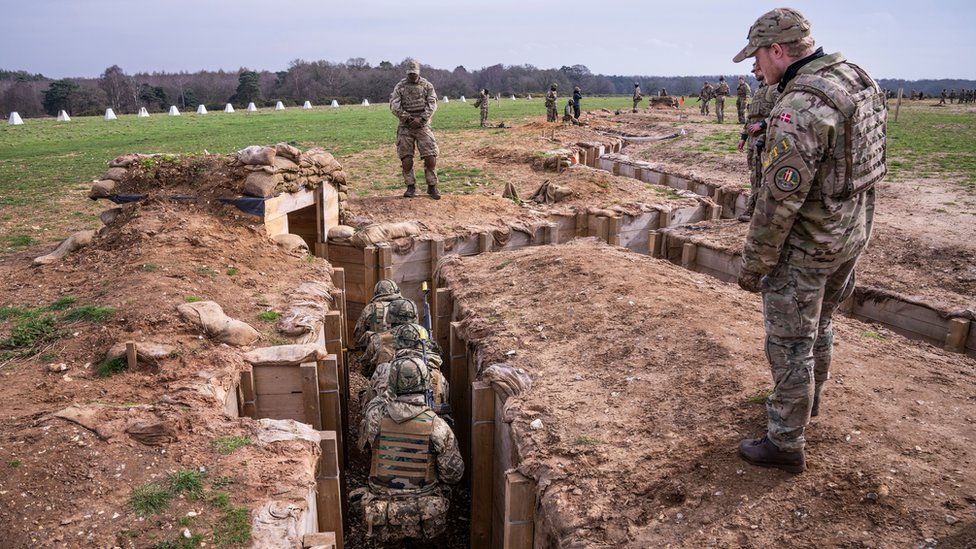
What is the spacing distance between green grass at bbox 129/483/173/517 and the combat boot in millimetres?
3746

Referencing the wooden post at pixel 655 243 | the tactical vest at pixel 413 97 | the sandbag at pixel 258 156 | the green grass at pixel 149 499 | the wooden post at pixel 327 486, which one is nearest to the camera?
the green grass at pixel 149 499

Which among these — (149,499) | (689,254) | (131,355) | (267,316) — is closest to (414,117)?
(689,254)

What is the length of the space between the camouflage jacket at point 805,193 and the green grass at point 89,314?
6122 mm

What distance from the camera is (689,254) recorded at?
35.6 ft

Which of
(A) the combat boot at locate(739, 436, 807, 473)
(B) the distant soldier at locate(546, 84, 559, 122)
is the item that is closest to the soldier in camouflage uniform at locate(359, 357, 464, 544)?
(A) the combat boot at locate(739, 436, 807, 473)

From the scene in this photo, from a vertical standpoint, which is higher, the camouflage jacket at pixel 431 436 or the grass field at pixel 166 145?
the grass field at pixel 166 145

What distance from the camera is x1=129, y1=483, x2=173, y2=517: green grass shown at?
13.6 feet

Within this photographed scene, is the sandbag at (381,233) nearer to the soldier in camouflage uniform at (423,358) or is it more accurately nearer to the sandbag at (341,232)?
the sandbag at (341,232)

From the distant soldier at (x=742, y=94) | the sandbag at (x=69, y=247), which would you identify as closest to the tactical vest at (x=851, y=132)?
the sandbag at (x=69, y=247)

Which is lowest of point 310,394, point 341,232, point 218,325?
point 310,394

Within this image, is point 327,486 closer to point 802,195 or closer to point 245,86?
point 802,195

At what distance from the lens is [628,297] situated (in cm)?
740

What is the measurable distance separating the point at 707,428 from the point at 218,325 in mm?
4709

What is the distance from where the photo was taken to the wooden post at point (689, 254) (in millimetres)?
10805
